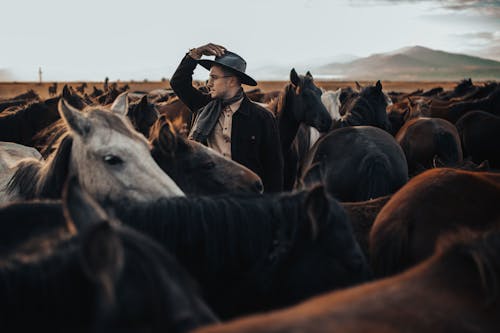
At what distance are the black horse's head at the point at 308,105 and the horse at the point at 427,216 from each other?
3814 millimetres

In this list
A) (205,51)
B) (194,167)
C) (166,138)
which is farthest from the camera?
(205,51)

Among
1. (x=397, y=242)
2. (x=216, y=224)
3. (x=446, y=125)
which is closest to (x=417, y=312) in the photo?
(x=216, y=224)

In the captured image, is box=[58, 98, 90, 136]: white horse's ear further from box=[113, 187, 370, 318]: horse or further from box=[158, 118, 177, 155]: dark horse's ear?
box=[113, 187, 370, 318]: horse

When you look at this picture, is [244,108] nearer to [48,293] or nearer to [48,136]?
[48,136]

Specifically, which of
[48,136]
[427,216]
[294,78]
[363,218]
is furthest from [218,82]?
[427,216]

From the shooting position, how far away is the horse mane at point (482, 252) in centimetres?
155

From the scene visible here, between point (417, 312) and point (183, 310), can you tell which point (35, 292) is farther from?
point (417, 312)

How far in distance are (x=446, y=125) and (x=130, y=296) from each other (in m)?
9.54

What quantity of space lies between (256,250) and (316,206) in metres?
0.28

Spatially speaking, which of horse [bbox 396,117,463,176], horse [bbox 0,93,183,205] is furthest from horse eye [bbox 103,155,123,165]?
horse [bbox 396,117,463,176]

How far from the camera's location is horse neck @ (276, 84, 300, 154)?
676cm

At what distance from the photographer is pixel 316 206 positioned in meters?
1.93

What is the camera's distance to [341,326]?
1.17 m

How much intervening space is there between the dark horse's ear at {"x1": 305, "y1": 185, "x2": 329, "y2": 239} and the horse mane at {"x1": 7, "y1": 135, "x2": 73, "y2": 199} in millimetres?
1515
